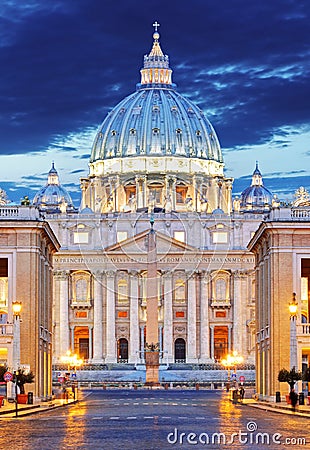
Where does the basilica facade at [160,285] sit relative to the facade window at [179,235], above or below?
below

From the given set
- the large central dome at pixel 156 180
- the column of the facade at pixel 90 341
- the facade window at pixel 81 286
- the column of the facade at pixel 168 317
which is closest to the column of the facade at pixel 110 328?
the column of the facade at pixel 90 341

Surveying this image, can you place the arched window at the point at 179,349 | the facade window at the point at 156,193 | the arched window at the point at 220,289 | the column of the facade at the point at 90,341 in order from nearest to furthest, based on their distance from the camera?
the column of the facade at the point at 90,341
the arched window at the point at 179,349
the arched window at the point at 220,289
the facade window at the point at 156,193

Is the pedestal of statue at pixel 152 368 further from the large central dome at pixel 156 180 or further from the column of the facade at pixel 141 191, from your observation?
the column of the facade at pixel 141 191

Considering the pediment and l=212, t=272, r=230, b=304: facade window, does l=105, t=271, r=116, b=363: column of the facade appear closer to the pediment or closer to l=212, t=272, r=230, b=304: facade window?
the pediment

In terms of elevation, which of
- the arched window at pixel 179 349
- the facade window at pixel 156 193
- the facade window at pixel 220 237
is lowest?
the arched window at pixel 179 349

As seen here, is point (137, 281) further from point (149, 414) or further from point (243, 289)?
point (149, 414)

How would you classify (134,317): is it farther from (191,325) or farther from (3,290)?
(3,290)
